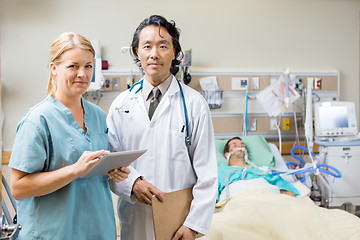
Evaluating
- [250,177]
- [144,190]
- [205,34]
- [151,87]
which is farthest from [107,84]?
[144,190]

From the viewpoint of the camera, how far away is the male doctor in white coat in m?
1.42

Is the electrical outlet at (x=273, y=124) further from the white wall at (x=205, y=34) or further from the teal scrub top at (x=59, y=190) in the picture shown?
the teal scrub top at (x=59, y=190)

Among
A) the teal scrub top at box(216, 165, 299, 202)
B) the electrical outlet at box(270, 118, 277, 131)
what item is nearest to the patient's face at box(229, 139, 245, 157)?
the teal scrub top at box(216, 165, 299, 202)

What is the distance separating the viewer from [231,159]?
3199mm

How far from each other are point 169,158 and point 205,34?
2.57 metres

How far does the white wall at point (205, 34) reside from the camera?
346 cm

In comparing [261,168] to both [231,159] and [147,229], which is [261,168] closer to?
[231,159]

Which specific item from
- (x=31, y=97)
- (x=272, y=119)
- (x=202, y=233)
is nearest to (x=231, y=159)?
(x=272, y=119)

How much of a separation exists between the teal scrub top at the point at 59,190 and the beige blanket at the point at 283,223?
36.8 inches

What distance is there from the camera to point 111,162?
3.67 feet

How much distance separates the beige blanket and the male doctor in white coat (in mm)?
588

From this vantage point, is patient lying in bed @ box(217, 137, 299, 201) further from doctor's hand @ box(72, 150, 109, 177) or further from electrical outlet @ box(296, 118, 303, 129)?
doctor's hand @ box(72, 150, 109, 177)

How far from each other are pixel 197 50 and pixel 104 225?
2813 mm

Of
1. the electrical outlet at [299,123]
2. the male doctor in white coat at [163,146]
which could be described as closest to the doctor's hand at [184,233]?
the male doctor in white coat at [163,146]
